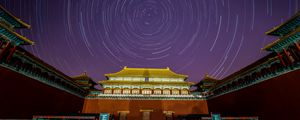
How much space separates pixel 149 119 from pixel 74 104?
28.1 feet

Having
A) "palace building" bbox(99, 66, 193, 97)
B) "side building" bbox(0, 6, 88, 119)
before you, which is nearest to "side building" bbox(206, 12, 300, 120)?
"palace building" bbox(99, 66, 193, 97)

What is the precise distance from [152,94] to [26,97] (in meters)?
13.1

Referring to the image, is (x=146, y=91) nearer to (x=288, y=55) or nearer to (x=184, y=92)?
(x=184, y=92)

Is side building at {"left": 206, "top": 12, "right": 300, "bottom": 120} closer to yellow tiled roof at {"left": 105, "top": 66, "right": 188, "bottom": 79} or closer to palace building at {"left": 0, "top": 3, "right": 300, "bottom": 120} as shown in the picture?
palace building at {"left": 0, "top": 3, "right": 300, "bottom": 120}

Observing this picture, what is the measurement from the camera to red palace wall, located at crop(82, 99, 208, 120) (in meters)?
18.0

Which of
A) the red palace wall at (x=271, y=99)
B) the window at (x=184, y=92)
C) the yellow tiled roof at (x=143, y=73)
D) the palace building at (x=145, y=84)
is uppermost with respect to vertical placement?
the yellow tiled roof at (x=143, y=73)

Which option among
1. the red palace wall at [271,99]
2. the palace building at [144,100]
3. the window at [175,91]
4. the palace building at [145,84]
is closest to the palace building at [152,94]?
the red palace wall at [271,99]

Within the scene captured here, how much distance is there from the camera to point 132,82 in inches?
811

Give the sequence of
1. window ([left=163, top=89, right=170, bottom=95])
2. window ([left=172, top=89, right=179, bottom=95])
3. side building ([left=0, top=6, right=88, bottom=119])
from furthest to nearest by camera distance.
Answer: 1. window ([left=172, top=89, right=179, bottom=95])
2. window ([left=163, top=89, right=170, bottom=95])
3. side building ([left=0, top=6, right=88, bottom=119])

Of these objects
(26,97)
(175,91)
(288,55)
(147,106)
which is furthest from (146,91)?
(288,55)

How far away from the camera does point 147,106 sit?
1839 centimetres

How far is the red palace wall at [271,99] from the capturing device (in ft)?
22.7

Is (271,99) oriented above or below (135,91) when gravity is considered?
below

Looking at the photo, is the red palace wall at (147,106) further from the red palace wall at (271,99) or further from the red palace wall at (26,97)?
the red palace wall at (271,99)
